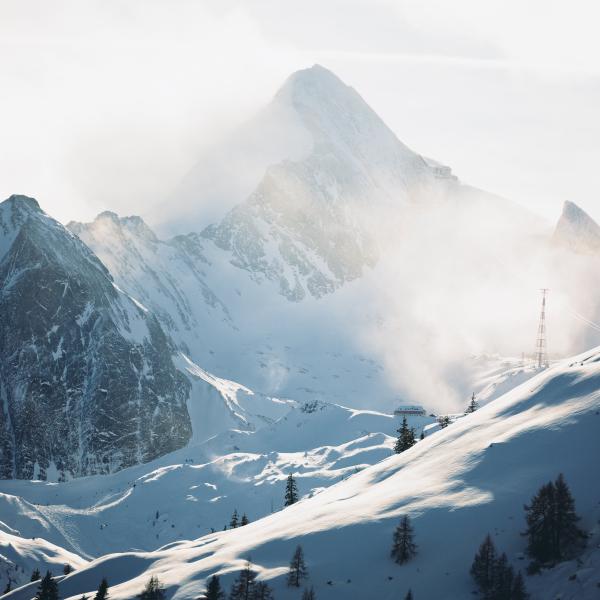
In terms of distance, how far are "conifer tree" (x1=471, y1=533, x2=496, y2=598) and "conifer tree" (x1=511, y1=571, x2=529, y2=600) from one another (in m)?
1.89

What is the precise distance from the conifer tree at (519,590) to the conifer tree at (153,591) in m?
30.1

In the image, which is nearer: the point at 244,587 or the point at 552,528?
the point at 552,528

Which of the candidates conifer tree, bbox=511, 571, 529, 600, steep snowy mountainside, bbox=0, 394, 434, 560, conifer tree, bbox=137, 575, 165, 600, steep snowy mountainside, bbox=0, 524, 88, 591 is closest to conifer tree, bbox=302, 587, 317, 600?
conifer tree, bbox=137, 575, 165, 600

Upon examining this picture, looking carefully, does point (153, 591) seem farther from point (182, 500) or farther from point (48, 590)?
point (182, 500)

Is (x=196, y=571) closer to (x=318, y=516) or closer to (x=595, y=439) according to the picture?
(x=318, y=516)

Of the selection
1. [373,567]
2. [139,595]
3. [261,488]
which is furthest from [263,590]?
[261,488]

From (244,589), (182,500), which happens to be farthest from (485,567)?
(182,500)

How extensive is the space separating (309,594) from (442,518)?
507 inches

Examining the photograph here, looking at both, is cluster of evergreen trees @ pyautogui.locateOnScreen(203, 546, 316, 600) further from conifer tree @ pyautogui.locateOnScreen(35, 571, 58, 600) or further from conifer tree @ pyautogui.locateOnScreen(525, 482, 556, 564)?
conifer tree @ pyautogui.locateOnScreen(35, 571, 58, 600)

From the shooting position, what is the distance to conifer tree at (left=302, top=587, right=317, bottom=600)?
218 feet

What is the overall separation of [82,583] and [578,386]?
54166mm

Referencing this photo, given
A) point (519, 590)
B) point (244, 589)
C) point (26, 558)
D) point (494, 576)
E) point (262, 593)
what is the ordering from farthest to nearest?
point (26, 558) → point (244, 589) → point (262, 593) → point (494, 576) → point (519, 590)

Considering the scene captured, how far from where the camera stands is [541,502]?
6438cm

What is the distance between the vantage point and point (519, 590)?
60344 millimetres
